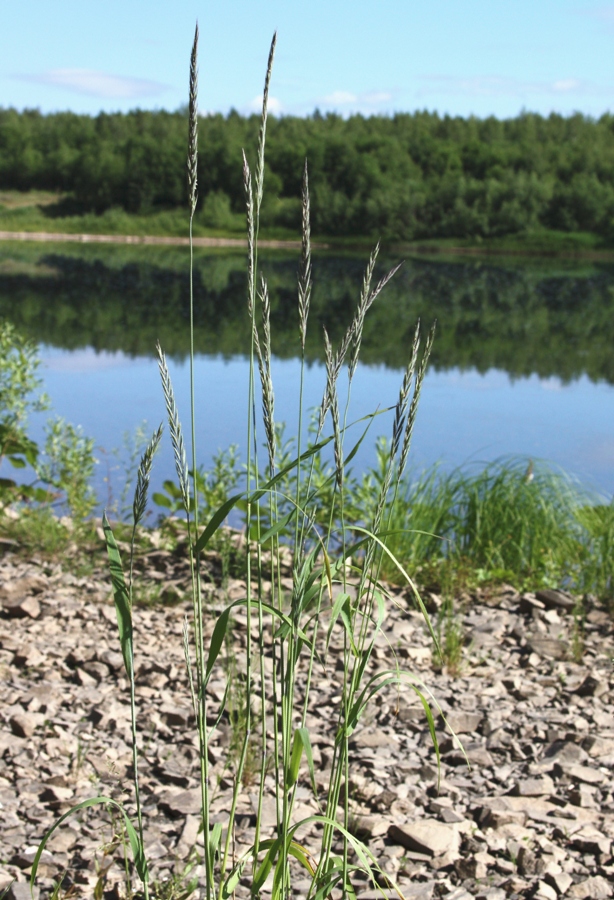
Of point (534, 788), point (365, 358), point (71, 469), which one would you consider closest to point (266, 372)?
point (534, 788)

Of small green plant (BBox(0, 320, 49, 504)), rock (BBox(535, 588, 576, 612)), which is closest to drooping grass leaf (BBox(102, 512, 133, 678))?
rock (BBox(535, 588, 576, 612))

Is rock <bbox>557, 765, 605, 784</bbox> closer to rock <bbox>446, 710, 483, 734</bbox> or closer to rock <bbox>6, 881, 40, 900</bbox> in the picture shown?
rock <bbox>446, 710, 483, 734</bbox>

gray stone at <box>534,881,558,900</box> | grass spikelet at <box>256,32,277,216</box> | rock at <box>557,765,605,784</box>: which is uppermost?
grass spikelet at <box>256,32,277,216</box>

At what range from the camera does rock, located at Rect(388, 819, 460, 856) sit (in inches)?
86.2

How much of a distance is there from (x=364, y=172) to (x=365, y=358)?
146ft

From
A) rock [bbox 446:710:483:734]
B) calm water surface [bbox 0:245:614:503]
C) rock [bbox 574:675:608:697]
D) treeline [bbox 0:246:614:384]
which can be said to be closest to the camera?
rock [bbox 446:710:483:734]

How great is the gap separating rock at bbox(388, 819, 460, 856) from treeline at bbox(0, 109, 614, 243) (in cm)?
3891

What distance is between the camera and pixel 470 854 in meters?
2.20

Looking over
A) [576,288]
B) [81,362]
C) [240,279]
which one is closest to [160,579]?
[81,362]

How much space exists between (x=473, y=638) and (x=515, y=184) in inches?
2101

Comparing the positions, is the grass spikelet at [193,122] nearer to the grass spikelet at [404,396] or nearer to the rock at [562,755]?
the grass spikelet at [404,396]

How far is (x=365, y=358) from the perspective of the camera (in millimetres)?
12711

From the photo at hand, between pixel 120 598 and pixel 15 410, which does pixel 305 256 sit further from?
pixel 15 410

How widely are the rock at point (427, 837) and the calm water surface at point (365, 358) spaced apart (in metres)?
1.37
